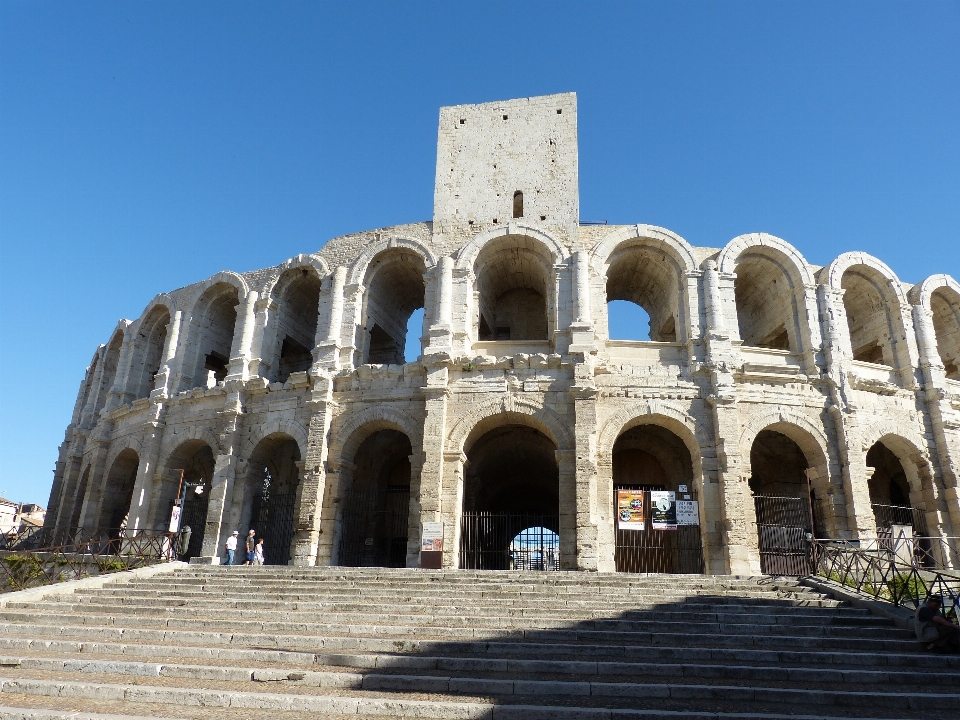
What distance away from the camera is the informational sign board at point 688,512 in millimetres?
15492

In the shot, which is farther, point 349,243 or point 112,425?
point 112,425

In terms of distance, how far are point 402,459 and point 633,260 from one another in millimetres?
9784

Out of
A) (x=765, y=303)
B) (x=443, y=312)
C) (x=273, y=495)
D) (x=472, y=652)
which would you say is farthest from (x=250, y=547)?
(x=765, y=303)

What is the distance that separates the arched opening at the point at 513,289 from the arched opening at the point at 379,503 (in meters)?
4.69

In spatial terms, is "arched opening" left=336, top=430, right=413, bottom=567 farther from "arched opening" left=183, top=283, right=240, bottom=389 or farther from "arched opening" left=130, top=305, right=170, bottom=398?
"arched opening" left=130, top=305, right=170, bottom=398

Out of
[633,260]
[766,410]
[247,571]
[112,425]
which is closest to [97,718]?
[247,571]

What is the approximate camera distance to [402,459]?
836 inches

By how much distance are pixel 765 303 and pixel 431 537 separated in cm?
1264

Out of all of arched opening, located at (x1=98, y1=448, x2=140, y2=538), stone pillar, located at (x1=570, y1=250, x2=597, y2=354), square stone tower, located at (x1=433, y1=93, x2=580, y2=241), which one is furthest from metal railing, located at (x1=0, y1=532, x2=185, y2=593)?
square stone tower, located at (x1=433, y1=93, x2=580, y2=241)

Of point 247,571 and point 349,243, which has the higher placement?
point 349,243

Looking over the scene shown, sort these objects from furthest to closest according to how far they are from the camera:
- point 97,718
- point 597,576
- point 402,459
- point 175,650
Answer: point 402,459
point 597,576
point 175,650
point 97,718

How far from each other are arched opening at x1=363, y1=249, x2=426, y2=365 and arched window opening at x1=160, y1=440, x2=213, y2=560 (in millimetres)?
6361

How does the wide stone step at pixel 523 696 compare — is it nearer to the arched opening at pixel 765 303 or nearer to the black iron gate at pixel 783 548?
the black iron gate at pixel 783 548

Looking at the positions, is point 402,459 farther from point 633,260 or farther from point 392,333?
point 633,260
